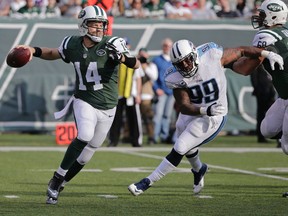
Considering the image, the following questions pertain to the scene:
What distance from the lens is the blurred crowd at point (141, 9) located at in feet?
59.9

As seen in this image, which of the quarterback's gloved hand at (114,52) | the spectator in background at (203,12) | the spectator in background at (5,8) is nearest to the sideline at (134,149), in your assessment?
the spectator in background at (5,8)

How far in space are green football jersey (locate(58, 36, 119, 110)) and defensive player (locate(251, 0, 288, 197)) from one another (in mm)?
1473

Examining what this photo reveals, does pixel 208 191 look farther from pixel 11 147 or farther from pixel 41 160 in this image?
pixel 11 147

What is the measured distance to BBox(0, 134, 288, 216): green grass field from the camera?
26.6 feet

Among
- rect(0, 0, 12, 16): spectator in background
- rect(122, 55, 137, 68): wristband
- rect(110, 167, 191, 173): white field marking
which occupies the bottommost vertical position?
rect(0, 0, 12, 16): spectator in background

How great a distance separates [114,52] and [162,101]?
795 cm

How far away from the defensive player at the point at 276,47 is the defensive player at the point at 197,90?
0.24 metres

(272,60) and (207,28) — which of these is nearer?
(272,60)

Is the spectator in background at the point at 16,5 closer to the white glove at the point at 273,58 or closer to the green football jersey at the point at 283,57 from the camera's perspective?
the green football jersey at the point at 283,57

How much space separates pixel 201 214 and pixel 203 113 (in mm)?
1339

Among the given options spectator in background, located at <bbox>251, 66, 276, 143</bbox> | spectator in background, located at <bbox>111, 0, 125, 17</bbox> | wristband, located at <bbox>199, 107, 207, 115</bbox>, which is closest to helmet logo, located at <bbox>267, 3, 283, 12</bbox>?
wristband, located at <bbox>199, 107, 207, 115</bbox>

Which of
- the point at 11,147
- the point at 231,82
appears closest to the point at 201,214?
the point at 11,147

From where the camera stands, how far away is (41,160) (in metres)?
13.0

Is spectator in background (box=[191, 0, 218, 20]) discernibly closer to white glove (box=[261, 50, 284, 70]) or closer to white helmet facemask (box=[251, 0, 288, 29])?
white helmet facemask (box=[251, 0, 288, 29])
